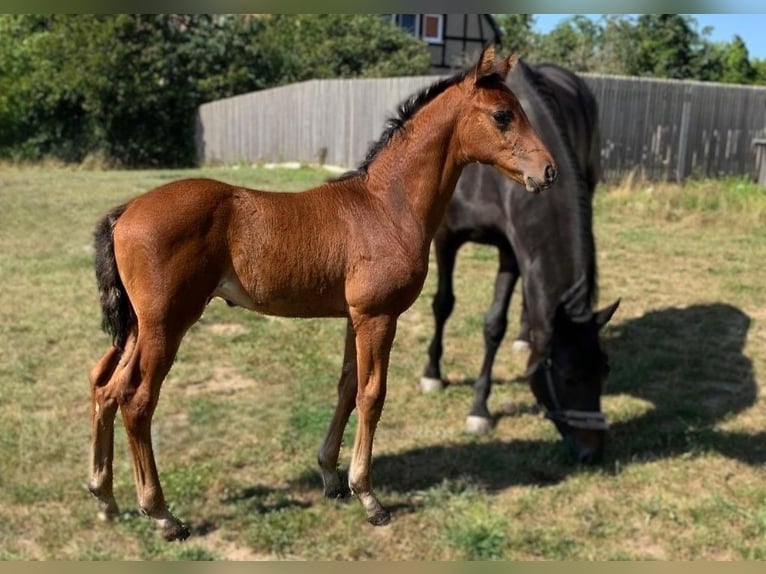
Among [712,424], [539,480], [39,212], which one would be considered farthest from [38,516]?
[39,212]

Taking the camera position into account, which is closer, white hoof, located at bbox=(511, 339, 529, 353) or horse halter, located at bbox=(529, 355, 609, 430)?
horse halter, located at bbox=(529, 355, 609, 430)

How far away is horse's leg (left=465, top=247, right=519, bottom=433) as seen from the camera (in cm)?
561

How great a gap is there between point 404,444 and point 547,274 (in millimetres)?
1604

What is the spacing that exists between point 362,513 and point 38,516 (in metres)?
1.74

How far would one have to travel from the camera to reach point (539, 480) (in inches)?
190

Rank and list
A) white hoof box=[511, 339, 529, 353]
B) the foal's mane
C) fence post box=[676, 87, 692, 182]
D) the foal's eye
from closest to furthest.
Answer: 1. the foal's eye
2. the foal's mane
3. white hoof box=[511, 339, 529, 353]
4. fence post box=[676, 87, 692, 182]

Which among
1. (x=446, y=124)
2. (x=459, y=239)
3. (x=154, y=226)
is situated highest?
(x=446, y=124)

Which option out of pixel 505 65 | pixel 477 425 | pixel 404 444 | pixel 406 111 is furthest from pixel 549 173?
pixel 477 425

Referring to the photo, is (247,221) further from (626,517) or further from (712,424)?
(712,424)

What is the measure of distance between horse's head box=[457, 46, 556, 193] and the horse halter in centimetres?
220

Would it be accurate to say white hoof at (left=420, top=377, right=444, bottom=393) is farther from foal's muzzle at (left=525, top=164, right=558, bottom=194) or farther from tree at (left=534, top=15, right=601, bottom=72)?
tree at (left=534, top=15, right=601, bottom=72)

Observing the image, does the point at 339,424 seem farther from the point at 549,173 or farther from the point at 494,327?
the point at 494,327

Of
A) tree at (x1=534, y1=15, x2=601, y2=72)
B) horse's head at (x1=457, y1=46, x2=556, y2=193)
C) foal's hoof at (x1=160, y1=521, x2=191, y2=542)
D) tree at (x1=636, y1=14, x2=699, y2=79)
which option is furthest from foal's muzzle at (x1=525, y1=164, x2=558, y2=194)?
tree at (x1=636, y1=14, x2=699, y2=79)

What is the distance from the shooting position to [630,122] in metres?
15.7
